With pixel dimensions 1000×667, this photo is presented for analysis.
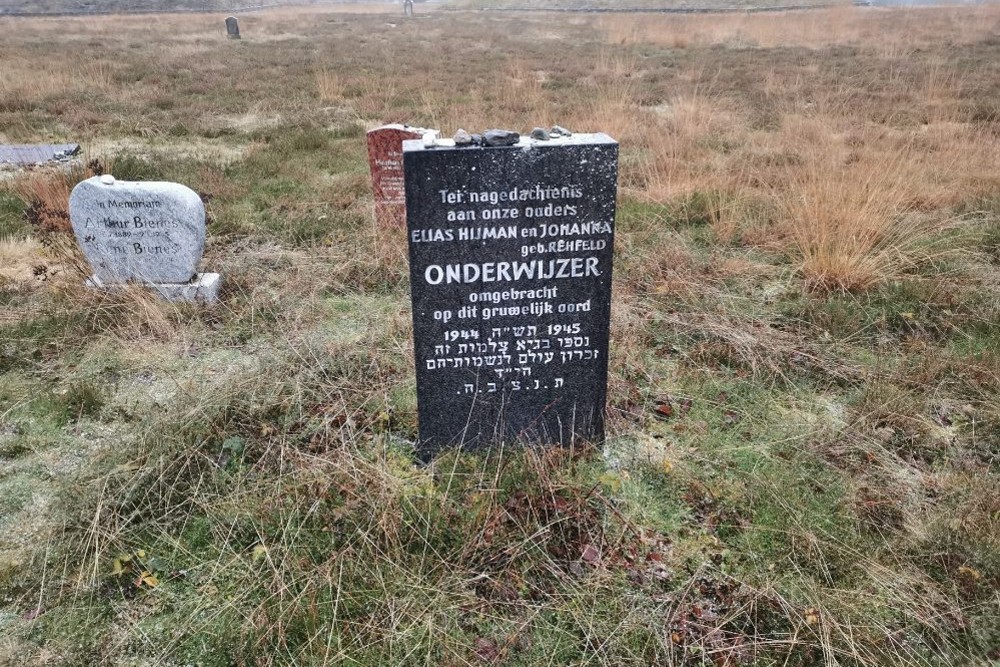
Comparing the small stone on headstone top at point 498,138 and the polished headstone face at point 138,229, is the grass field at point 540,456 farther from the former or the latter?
the small stone on headstone top at point 498,138

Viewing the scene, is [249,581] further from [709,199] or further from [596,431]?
[709,199]

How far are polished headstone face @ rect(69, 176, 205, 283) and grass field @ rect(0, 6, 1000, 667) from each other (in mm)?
410

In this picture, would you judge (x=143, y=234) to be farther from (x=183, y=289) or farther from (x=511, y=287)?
(x=511, y=287)

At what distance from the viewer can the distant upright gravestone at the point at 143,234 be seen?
16.4ft

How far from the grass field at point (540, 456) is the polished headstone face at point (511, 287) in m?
0.28

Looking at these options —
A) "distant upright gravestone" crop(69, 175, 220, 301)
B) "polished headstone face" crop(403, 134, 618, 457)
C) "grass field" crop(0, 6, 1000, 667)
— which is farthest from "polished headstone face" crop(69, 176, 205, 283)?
"polished headstone face" crop(403, 134, 618, 457)

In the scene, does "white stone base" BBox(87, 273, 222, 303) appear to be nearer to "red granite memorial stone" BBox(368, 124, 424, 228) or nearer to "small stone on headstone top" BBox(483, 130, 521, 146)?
"red granite memorial stone" BBox(368, 124, 424, 228)

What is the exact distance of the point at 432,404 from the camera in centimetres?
338

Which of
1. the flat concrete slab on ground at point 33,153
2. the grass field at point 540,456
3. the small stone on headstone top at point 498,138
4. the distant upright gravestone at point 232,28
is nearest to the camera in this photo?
the grass field at point 540,456

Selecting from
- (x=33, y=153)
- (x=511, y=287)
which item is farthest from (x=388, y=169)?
(x=33, y=153)

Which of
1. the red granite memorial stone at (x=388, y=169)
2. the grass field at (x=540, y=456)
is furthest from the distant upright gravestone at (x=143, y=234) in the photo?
the red granite memorial stone at (x=388, y=169)

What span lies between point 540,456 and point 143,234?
3.81m

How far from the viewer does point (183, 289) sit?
5.21m

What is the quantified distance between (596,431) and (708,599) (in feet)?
3.66
